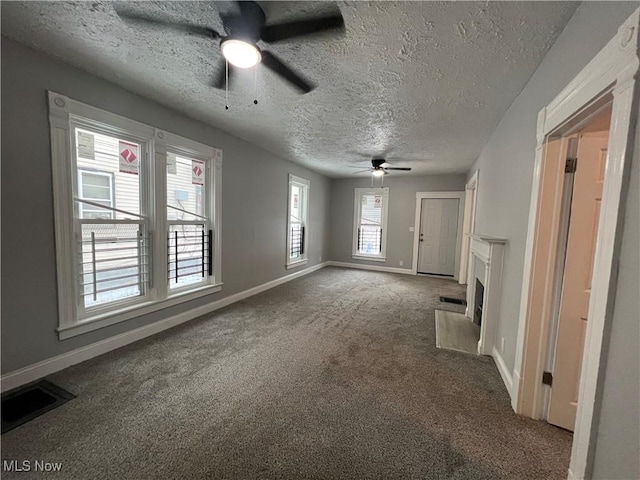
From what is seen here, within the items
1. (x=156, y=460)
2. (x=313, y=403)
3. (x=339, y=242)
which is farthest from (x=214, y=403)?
(x=339, y=242)

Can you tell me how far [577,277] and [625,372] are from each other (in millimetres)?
920

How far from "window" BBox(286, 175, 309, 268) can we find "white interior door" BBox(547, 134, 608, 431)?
14.3 feet

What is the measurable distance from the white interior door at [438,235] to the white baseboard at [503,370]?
12.8 ft

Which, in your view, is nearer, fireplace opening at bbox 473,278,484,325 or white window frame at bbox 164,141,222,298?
white window frame at bbox 164,141,222,298

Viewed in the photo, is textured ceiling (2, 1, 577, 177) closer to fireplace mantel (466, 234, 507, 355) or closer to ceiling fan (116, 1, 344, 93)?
ceiling fan (116, 1, 344, 93)

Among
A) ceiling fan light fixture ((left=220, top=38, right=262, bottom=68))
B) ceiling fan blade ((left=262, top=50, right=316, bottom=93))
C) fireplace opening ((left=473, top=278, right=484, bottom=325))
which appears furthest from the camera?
fireplace opening ((left=473, top=278, right=484, bottom=325))

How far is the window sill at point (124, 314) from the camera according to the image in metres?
2.19

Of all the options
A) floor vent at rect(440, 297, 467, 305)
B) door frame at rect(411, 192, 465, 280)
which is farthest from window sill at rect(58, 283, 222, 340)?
door frame at rect(411, 192, 465, 280)

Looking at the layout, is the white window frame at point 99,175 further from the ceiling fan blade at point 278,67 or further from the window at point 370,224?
the window at point 370,224

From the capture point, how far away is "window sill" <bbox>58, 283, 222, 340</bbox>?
2189 mm

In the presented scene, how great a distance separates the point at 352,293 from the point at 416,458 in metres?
3.20

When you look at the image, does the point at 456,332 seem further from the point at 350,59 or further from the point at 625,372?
the point at 350,59

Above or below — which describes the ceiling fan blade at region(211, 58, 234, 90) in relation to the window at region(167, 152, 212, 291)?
above

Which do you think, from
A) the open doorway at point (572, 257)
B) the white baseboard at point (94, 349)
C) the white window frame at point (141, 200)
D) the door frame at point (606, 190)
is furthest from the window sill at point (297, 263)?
the door frame at point (606, 190)
